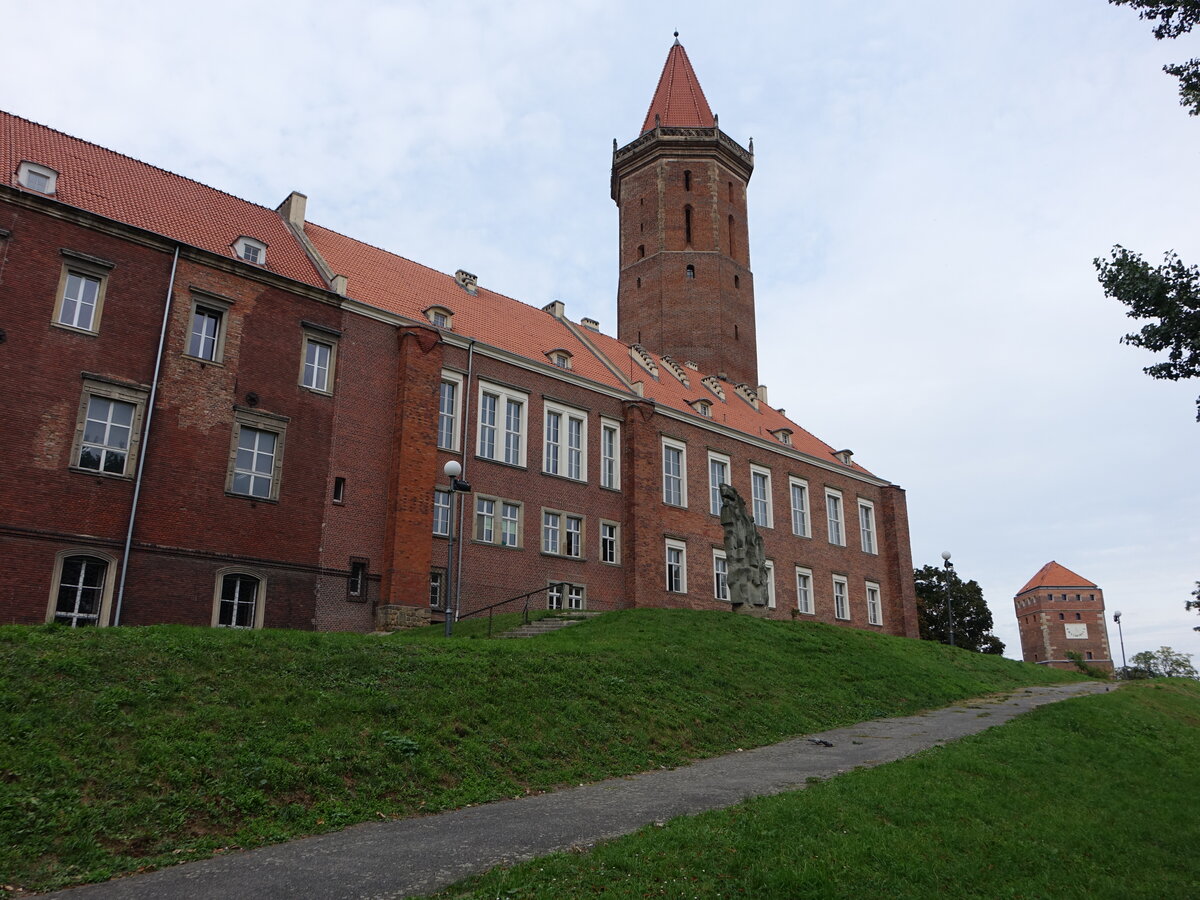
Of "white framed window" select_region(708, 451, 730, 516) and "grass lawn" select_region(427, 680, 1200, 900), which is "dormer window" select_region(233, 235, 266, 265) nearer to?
"white framed window" select_region(708, 451, 730, 516)

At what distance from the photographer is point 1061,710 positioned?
1875 centimetres

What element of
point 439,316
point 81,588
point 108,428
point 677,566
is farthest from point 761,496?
point 81,588

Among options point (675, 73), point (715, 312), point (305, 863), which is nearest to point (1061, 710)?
point (305, 863)

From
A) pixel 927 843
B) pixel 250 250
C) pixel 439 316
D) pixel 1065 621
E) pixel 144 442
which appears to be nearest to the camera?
pixel 927 843

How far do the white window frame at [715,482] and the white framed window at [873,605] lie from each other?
37.3 ft

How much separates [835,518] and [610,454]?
15624 millimetres

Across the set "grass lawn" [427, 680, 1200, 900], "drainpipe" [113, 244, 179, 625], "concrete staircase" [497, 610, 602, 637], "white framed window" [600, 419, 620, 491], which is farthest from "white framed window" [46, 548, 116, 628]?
"white framed window" [600, 419, 620, 491]

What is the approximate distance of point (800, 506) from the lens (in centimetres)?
4284

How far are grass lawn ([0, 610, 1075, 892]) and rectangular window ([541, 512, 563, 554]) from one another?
11.8 m

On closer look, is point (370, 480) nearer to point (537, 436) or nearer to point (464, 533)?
point (464, 533)

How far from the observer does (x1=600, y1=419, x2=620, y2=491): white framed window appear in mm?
33906

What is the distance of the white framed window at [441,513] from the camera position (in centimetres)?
2797

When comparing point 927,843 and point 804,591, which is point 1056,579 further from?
point 927,843

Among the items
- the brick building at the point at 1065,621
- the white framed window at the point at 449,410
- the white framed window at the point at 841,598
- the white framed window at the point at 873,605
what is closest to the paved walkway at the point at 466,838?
the white framed window at the point at 449,410
